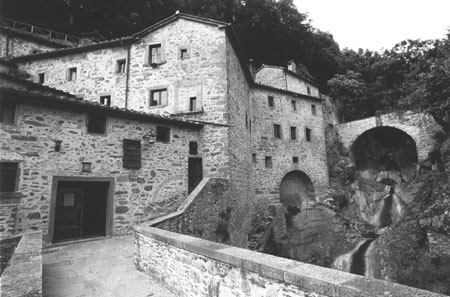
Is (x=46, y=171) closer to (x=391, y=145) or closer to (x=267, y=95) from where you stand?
(x=267, y=95)

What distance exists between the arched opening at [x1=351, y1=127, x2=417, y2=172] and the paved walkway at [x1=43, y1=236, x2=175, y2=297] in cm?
2140

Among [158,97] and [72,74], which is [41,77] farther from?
[158,97]

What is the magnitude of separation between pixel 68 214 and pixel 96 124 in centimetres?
303

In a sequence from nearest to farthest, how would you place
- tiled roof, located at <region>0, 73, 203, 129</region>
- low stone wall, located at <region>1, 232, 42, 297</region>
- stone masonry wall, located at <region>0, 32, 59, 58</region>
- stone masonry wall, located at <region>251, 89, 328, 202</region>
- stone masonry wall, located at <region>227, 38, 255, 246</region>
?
low stone wall, located at <region>1, 232, 42, 297</region> → tiled roof, located at <region>0, 73, 203, 129</region> → stone masonry wall, located at <region>227, 38, 255, 246</region> → stone masonry wall, located at <region>251, 89, 328, 202</region> → stone masonry wall, located at <region>0, 32, 59, 58</region>

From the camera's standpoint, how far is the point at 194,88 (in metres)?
12.7

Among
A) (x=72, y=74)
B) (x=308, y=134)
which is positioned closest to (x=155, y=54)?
(x=72, y=74)

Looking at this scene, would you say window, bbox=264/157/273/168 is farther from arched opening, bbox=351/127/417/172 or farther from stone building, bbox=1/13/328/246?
arched opening, bbox=351/127/417/172

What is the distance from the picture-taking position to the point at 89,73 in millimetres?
14453

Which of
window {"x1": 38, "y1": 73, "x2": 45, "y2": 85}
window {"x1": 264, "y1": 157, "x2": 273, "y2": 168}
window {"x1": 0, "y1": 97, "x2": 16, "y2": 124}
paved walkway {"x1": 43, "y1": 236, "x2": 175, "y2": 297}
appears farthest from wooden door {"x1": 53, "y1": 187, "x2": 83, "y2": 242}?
window {"x1": 264, "y1": 157, "x2": 273, "y2": 168}

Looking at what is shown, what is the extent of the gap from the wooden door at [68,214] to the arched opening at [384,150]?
21.2m

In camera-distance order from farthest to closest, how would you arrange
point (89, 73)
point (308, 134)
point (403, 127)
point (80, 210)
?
point (403, 127) → point (308, 134) → point (89, 73) → point (80, 210)

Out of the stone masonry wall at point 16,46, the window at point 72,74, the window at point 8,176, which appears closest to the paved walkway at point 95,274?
the window at point 8,176

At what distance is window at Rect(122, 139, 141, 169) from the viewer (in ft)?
29.5

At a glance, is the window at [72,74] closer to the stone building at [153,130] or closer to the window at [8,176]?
the stone building at [153,130]
